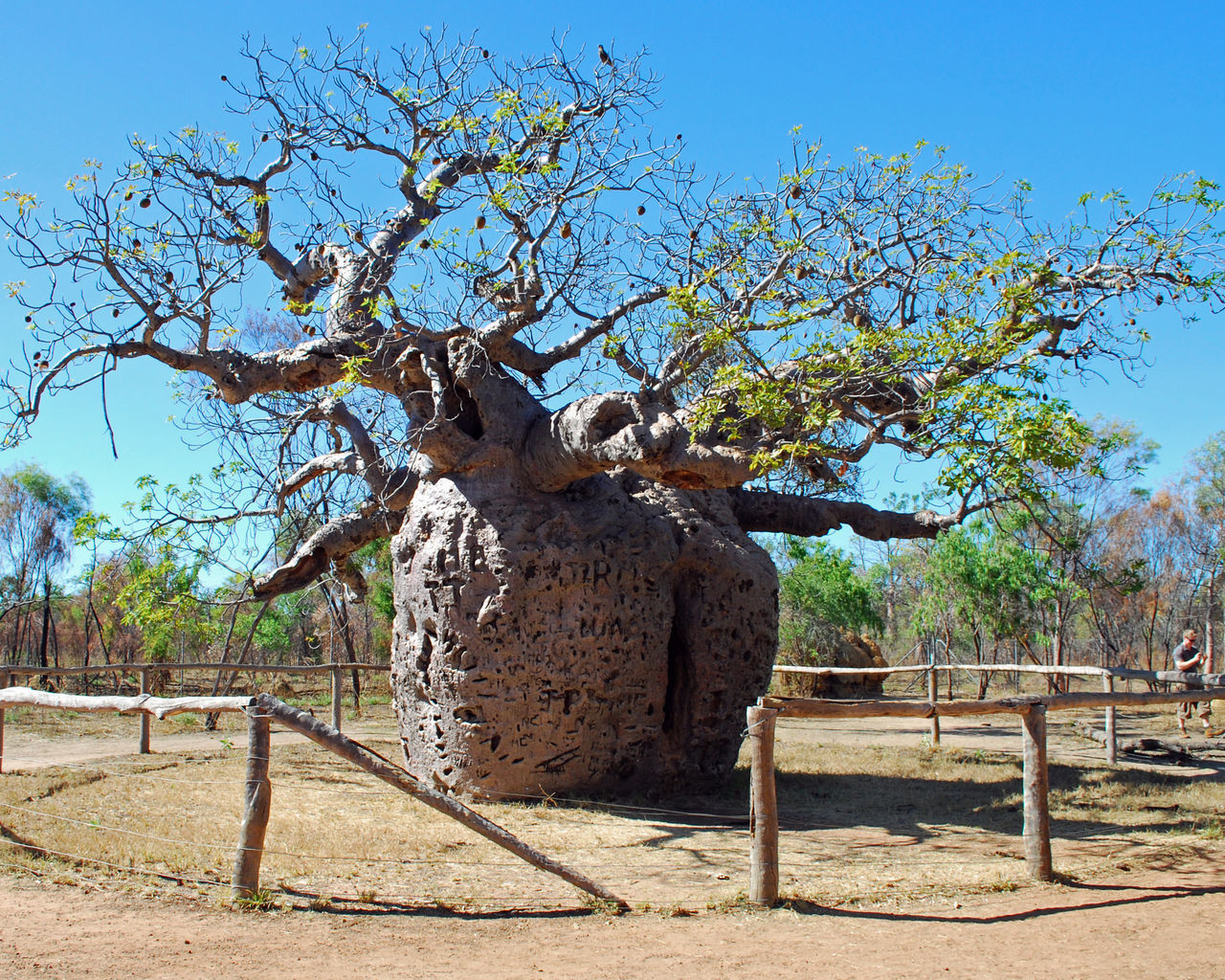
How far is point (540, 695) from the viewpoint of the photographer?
22.5 ft

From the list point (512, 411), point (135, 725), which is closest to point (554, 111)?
point (512, 411)

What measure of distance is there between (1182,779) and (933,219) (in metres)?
5.14

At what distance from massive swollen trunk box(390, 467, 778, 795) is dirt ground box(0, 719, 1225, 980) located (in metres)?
2.82

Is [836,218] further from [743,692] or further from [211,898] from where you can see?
[211,898]

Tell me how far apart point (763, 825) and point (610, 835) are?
6.49 feet

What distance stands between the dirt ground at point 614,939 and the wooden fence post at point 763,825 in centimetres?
12

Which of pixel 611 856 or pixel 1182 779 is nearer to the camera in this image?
pixel 611 856

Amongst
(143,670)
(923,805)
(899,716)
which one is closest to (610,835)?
(899,716)

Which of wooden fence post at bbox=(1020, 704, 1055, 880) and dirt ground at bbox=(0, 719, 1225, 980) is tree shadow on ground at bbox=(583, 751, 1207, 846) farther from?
dirt ground at bbox=(0, 719, 1225, 980)

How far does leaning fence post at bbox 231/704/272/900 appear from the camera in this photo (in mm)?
4016

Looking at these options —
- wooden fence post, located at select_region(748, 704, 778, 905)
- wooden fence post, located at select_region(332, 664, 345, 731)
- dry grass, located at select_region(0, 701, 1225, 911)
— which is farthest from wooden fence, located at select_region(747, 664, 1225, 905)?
wooden fence post, located at select_region(332, 664, 345, 731)

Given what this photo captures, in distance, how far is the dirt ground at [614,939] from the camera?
3.38 metres

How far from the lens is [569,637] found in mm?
6934

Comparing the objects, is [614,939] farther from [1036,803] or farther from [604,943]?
[1036,803]
